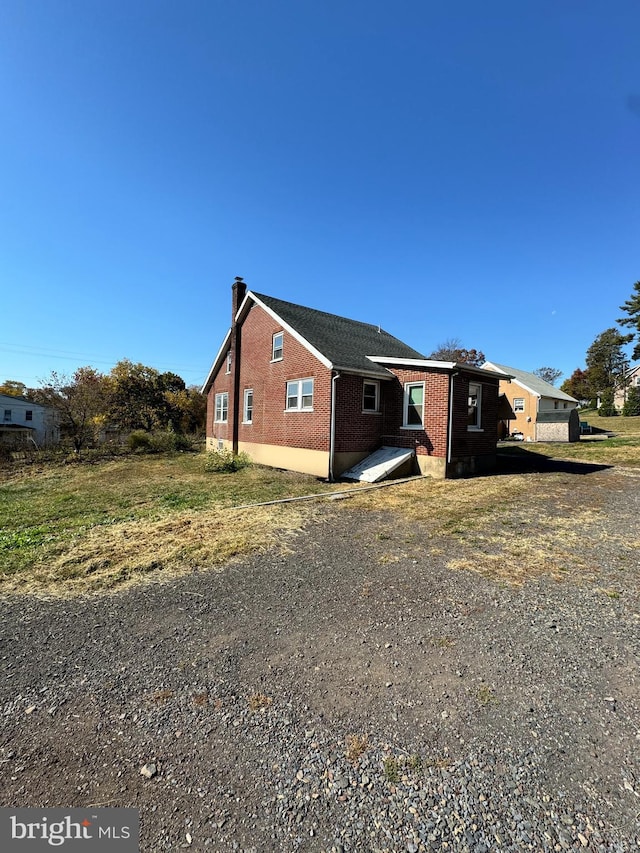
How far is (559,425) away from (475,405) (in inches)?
724

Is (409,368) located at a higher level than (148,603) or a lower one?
higher

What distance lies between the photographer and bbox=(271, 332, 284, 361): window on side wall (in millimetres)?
15203

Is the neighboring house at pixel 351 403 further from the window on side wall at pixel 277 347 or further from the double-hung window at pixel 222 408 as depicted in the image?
the double-hung window at pixel 222 408

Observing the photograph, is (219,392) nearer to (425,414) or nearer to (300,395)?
(300,395)

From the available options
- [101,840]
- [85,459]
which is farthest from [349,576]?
[85,459]

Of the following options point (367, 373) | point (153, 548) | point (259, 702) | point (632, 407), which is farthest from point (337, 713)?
point (632, 407)

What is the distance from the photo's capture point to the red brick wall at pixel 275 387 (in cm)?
1288

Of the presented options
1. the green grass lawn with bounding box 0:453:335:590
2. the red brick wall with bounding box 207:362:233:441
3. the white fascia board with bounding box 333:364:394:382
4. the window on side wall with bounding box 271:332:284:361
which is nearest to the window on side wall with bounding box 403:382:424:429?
the white fascia board with bounding box 333:364:394:382

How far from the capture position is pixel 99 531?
6.58 metres

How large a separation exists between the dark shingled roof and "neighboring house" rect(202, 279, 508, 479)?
0.25ft

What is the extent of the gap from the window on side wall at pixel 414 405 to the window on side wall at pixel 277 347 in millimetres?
5253

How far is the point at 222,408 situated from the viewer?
21.2m

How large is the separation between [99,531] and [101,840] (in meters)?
5.53

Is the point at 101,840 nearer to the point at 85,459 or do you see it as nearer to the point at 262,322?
the point at 262,322
